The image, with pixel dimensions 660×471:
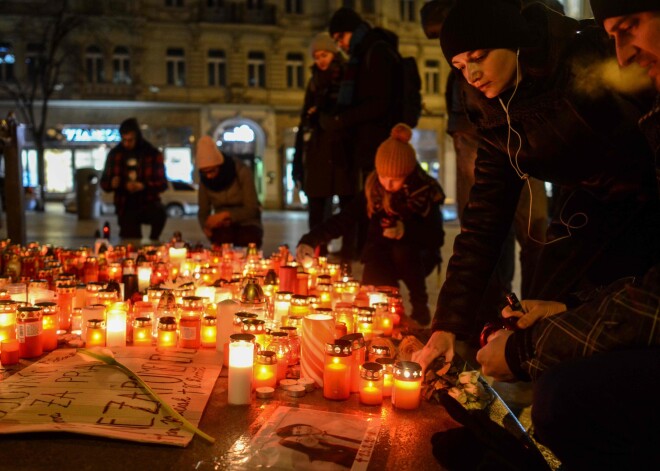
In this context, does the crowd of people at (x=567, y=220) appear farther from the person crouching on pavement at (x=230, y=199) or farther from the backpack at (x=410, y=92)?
the person crouching on pavement at (x=230, y=199)

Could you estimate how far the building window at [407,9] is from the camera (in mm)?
30250

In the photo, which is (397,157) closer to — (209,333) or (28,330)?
→ (209,333)

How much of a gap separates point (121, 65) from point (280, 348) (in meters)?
27.7

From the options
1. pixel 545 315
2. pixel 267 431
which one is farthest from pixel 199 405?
pixel 545 315

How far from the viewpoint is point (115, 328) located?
2957 millimetres

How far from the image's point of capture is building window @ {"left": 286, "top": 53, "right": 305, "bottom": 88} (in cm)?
2950

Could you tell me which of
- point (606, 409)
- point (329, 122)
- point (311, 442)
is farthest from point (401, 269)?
point (606, 409)

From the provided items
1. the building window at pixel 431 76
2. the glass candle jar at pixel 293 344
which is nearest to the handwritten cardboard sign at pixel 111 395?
the glass candle jar at pixel 293 344

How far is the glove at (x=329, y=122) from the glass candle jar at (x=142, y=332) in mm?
3339

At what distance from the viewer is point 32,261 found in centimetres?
441

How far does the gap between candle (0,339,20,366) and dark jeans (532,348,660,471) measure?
1.94m

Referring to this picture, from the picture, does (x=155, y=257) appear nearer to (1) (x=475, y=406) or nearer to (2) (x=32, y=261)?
(2) (x=32, y=261)

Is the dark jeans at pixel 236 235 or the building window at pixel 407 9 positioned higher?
the building window at pixel 407 9

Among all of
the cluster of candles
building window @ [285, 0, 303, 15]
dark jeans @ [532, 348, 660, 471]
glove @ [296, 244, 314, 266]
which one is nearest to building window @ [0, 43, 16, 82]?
building window @ [285, 0, 303, 15]
